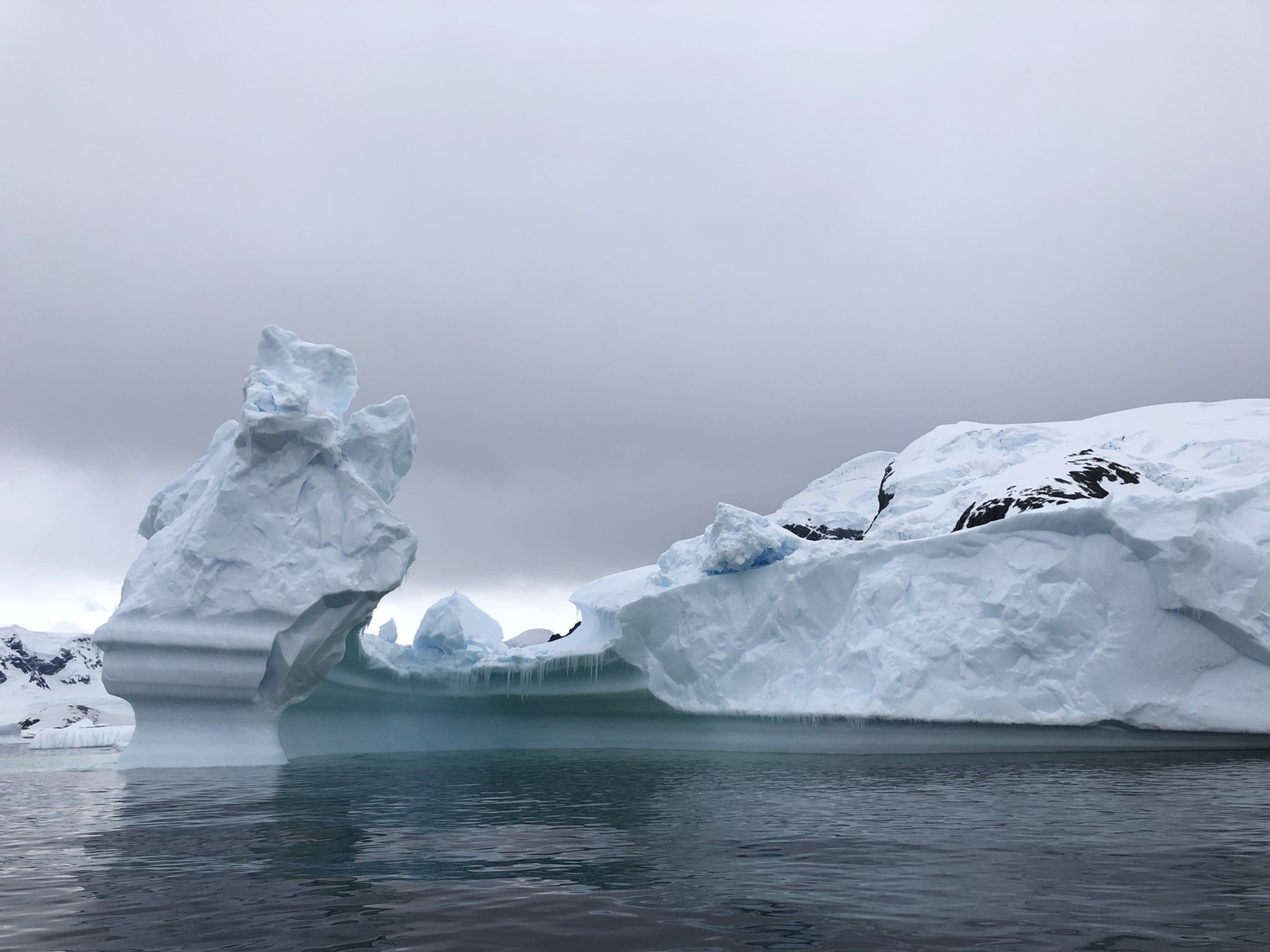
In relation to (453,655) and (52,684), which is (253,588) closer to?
(453,655)

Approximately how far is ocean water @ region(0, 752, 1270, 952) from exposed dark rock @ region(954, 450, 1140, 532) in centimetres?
680

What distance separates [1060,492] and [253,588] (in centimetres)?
1497

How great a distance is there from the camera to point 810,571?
670 inches

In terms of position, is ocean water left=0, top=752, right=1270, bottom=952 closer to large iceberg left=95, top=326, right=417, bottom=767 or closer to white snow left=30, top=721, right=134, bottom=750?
large iceberg left=95, top=326, right=417, bottom=767

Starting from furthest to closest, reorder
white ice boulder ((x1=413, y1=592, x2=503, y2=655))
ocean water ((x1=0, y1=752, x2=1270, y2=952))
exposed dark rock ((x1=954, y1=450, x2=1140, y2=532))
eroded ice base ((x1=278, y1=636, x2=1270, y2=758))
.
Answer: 1. white ice boulder ((x1=413, y1=592, x2=503, y2=655))
2. exposed dark rock ((x1=954, y1=450, x2=1140, y2=532))
3. eroded ice base ((x1=278, y1=636, x2=1270, y2=758))
4. ocean water ((x1=0, y1=752, x2=1270, y2=952))

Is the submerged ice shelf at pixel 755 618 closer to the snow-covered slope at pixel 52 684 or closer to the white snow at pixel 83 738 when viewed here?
the white snow at pixel 83 738

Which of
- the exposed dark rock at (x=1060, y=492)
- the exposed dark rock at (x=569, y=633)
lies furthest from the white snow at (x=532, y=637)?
the exposed dark rock at (x=1060, y=492)

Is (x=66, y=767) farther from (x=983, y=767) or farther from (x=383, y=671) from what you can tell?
(x=983, y=767)

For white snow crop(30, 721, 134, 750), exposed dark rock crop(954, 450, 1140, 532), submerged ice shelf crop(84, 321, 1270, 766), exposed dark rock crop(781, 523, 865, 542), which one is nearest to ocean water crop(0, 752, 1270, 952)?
submerged ice shelf crop(84, 321, 1270, 766)

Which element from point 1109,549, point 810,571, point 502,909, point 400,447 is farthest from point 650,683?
point 502,909

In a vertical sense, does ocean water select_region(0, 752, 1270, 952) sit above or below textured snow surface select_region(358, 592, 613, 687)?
below

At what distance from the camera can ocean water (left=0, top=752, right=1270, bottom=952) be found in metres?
4.60

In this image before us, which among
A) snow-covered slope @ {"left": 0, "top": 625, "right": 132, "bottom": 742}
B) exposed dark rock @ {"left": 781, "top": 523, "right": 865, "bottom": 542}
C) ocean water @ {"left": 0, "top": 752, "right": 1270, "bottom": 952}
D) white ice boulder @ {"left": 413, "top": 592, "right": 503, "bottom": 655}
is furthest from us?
snow-covered slope @ {"left": 0, "top": 625, "right": 132, "bottom": 742}

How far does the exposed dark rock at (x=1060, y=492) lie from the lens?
57.3 ft
